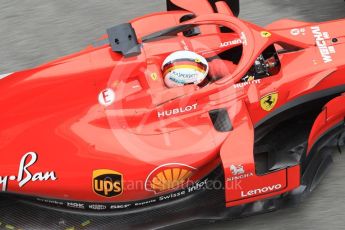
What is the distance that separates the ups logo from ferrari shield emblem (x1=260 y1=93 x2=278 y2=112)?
1240 millimetres

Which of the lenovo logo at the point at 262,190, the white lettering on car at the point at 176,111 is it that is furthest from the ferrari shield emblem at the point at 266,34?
the lenovo logo at the point at 262,190

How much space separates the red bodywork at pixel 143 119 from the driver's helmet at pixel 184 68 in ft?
0.23

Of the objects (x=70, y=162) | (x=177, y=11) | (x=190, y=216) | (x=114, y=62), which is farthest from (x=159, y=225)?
(x=177, y=11)

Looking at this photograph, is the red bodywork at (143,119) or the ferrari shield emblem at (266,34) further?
the ferrari shield emblem at (266,34)

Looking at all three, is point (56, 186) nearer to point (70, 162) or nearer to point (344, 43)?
point (70, 162)

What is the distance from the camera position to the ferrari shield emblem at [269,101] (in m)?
4.45

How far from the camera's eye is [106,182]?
4.10 metres

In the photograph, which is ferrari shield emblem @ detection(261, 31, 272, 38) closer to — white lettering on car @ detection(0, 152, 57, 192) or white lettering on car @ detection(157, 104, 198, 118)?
white lettering on car @ detection(157, 104, 198, 118)

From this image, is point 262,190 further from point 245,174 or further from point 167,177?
point 167,177

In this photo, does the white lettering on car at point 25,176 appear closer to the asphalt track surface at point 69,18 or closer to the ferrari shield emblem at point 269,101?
the ferrari shield emblem at point 269,101

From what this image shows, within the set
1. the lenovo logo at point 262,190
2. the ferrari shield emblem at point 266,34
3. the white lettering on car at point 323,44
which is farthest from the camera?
the white lettering on car at point 323,44

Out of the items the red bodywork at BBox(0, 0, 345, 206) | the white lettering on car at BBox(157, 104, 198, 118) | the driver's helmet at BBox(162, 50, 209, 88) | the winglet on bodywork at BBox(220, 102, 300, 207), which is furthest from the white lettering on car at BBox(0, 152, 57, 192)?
the winglet on bodywork at BBox(220, 102, 300, 207)

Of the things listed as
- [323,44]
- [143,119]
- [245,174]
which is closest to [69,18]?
[143,119]

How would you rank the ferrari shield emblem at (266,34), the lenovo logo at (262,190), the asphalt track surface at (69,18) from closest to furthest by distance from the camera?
the lenovo logo at (262,190), the ferrari shield emblem at (266,34), the asphalt track surface at (69,18)
